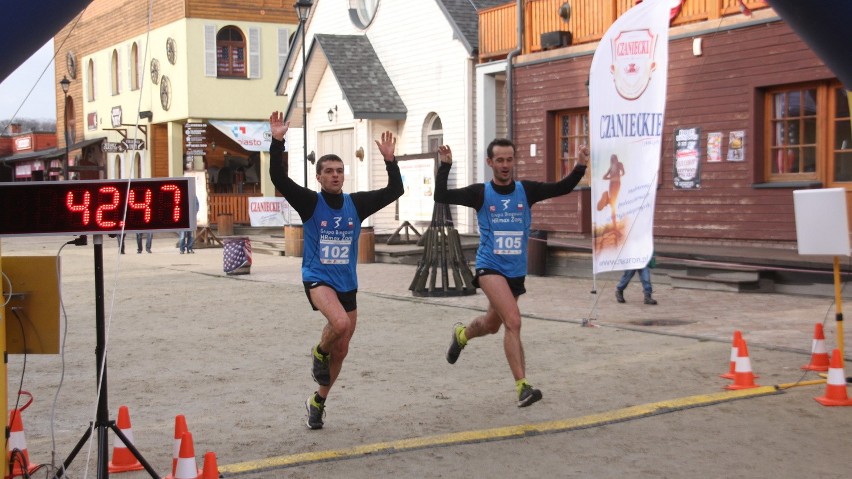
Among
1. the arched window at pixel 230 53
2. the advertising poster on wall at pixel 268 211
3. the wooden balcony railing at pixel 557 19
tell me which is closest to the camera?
the wooden balcony railing at pixel 557 19

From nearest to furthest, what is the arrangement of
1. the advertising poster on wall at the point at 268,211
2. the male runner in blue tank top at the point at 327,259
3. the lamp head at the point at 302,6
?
the male runner in blue tank top at the point at 327,259
the lamp head at the point at 302,6
the advertising poster on wall at the point at 268,211

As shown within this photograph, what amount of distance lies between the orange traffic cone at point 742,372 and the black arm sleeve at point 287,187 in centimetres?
358

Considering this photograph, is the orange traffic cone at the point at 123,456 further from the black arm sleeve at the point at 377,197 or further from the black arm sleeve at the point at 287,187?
the black arm sleeve at the point at 377,197

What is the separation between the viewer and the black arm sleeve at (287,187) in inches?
274

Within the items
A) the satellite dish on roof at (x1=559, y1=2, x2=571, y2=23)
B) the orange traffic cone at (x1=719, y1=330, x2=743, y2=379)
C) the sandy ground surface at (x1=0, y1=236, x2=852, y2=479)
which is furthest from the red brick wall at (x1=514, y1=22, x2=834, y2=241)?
the orange traffic cone at (x1=719, y1=330, x2=743, y2=379)

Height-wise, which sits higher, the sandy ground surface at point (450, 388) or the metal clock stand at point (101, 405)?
the metal clock stand at point (101, 405)

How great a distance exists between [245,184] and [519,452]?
3688 centimetres

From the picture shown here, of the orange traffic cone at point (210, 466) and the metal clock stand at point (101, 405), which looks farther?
the metal clock stand at point (101, 405)

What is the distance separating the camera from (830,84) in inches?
632

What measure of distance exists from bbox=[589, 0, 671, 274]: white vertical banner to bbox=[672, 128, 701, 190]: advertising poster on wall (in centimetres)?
701

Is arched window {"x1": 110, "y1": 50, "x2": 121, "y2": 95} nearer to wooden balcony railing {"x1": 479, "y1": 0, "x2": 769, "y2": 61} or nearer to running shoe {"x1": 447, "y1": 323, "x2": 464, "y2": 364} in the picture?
wooden balcony railing {"x1": 479, "y1": 0, "x2": 769, "y2": 61}

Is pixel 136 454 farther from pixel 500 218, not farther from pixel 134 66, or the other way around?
pixel 134 66

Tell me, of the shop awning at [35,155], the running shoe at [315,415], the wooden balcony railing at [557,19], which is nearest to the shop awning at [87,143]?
the shop awning at [35,155]

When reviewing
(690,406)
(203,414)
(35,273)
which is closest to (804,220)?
(690,406)
